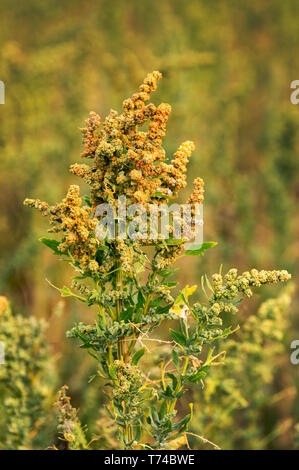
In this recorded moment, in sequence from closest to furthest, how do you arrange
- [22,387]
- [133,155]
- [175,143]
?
[133,155]
[22,387]
[175,143]

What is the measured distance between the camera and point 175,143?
222cm

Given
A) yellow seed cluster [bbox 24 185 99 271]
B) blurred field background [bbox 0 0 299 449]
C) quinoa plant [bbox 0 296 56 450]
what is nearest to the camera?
yellow seed cluster [bbox 24 185 99 271]

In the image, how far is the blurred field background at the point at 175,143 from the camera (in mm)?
1784

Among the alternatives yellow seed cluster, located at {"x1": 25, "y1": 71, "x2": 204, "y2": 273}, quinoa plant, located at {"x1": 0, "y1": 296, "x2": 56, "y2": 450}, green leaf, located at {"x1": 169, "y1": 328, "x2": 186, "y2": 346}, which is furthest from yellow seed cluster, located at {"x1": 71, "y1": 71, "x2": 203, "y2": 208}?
quinoa plant, located at {"x1": 0, "y1": 296, "x2": 56, "y2": 450}

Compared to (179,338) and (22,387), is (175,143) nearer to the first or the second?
(22,387)

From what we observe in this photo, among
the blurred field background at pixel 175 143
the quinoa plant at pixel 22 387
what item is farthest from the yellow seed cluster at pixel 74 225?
the blurred field background at pixel 175 143

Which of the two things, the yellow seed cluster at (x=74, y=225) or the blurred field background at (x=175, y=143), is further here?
the blurred field background at (x=175, y=143)

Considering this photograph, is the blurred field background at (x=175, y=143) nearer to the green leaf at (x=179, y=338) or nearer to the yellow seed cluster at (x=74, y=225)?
the green leaf at (x=179, y=338)

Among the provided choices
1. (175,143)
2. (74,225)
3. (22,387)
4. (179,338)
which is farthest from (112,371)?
(175,143)

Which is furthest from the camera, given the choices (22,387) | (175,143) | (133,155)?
(175,143)

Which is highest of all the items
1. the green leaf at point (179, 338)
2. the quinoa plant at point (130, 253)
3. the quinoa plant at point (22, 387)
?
the quinoa plant at point (130, 253)

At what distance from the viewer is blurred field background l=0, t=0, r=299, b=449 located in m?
1.78

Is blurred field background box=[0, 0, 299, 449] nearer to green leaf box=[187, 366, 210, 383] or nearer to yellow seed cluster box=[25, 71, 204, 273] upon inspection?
green leaf box=[187, 366, 210, 383]

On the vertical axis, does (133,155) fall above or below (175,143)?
below
